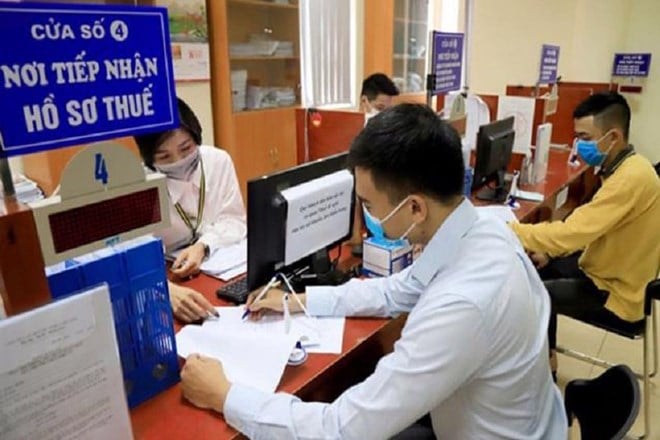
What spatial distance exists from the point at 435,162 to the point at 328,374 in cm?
53

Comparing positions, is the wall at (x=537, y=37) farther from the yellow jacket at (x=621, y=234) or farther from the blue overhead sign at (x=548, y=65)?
the yellow jacket at (x=621, y=234)

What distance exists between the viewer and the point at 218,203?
6.69 ft

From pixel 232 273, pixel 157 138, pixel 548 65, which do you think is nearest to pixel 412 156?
pixel 232 273

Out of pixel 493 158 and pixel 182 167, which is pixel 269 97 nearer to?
pixel 493 158

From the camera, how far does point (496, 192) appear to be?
8.84 feet

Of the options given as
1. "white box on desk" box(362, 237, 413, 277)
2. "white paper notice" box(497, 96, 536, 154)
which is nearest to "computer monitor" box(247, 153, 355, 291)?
"white box on desk" box(362, 237, 413, 277)

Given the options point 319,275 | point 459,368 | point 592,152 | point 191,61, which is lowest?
point 319,275

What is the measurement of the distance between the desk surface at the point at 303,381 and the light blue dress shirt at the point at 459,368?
7cm

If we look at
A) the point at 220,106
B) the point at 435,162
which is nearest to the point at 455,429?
the point at 435,162

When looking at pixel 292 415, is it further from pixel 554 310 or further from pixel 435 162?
pixel 554 310

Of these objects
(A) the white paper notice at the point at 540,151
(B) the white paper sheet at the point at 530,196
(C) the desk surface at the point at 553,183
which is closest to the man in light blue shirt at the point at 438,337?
(C) the desk surface at the point at 553,183

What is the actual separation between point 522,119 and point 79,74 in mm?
2782

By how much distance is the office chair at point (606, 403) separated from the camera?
3.05ft

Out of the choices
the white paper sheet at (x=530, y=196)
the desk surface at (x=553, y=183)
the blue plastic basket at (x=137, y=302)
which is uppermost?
the blue plastic basket at (x=137, y=302)
